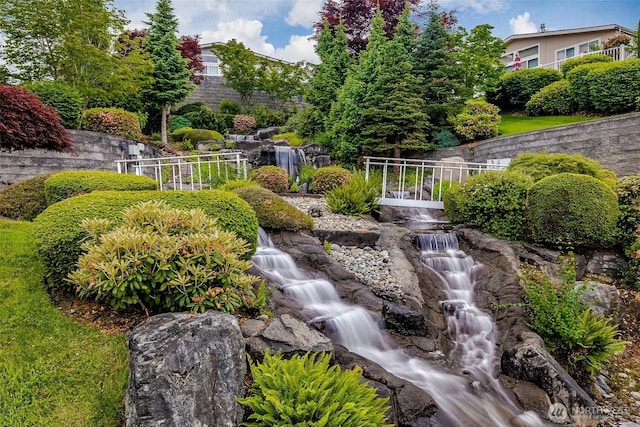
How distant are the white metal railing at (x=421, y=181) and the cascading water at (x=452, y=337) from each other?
10.6ft

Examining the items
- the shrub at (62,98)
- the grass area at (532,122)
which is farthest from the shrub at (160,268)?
the grass area at (532,122)

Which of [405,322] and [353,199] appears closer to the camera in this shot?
[405,322]

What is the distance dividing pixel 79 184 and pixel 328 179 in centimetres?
574

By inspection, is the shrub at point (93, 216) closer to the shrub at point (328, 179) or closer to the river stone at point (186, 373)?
the river stone at point (186, 373)

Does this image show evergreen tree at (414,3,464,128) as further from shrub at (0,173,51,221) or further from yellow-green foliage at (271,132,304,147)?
shrub at (0,173,51,221)

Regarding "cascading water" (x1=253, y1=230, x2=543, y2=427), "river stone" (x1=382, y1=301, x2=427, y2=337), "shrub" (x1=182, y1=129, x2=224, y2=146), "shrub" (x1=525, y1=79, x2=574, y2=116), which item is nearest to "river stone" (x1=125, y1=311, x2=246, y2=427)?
"cascading water" (x1=253, y1=230, x2=543, y2=427)

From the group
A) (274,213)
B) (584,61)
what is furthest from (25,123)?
(584,61)

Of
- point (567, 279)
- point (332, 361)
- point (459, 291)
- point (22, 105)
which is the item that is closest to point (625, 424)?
point (567, 279)

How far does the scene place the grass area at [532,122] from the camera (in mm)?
A: 13212

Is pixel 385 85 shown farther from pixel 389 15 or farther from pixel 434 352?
pixel 434 352

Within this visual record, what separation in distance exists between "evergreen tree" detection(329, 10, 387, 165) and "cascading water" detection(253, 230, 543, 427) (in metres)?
6.95

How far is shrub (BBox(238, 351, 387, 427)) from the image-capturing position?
250cm

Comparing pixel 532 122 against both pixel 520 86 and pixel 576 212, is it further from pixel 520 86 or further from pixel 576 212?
pixel 576 212

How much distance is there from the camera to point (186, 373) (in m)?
2.69
